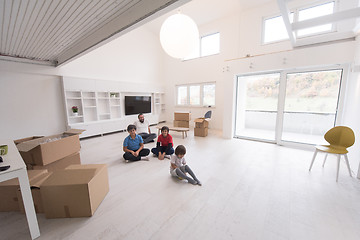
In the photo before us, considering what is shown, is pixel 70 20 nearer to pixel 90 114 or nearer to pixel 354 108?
pixel 90 114

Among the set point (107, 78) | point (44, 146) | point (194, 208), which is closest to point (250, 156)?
point (194, 208)

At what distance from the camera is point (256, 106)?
5621mm

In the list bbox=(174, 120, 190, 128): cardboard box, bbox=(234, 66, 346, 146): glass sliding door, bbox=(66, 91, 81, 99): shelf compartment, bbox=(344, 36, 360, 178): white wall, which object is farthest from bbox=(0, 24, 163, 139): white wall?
bbox=(344, 36, 360, 178): white wall

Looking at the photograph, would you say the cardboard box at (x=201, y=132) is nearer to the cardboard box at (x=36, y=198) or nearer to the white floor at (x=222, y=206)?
the white floor at (x=222, y=206)

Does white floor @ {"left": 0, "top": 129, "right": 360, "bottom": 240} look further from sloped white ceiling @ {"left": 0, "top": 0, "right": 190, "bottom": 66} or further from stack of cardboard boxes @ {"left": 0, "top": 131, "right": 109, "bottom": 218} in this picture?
sloped white ceiling @ {"left": 0, "top": 0, "right": 190, "bottom": 66}

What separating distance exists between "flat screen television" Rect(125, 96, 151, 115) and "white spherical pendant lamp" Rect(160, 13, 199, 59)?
11.8 ft

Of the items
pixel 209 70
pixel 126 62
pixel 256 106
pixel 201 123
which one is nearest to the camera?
pixel 201 123

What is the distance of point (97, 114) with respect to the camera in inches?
208

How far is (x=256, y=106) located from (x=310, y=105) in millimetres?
1916

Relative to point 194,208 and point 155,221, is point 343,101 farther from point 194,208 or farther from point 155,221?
point 155,221

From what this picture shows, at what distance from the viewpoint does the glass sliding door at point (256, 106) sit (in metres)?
4.94

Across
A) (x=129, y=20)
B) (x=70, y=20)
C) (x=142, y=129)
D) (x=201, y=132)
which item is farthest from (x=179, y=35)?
(x=201, y=132)

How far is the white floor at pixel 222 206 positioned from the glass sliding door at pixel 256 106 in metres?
2.35

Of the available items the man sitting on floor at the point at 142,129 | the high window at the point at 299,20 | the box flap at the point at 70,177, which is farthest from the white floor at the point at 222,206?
the high window at the point at 299,20
